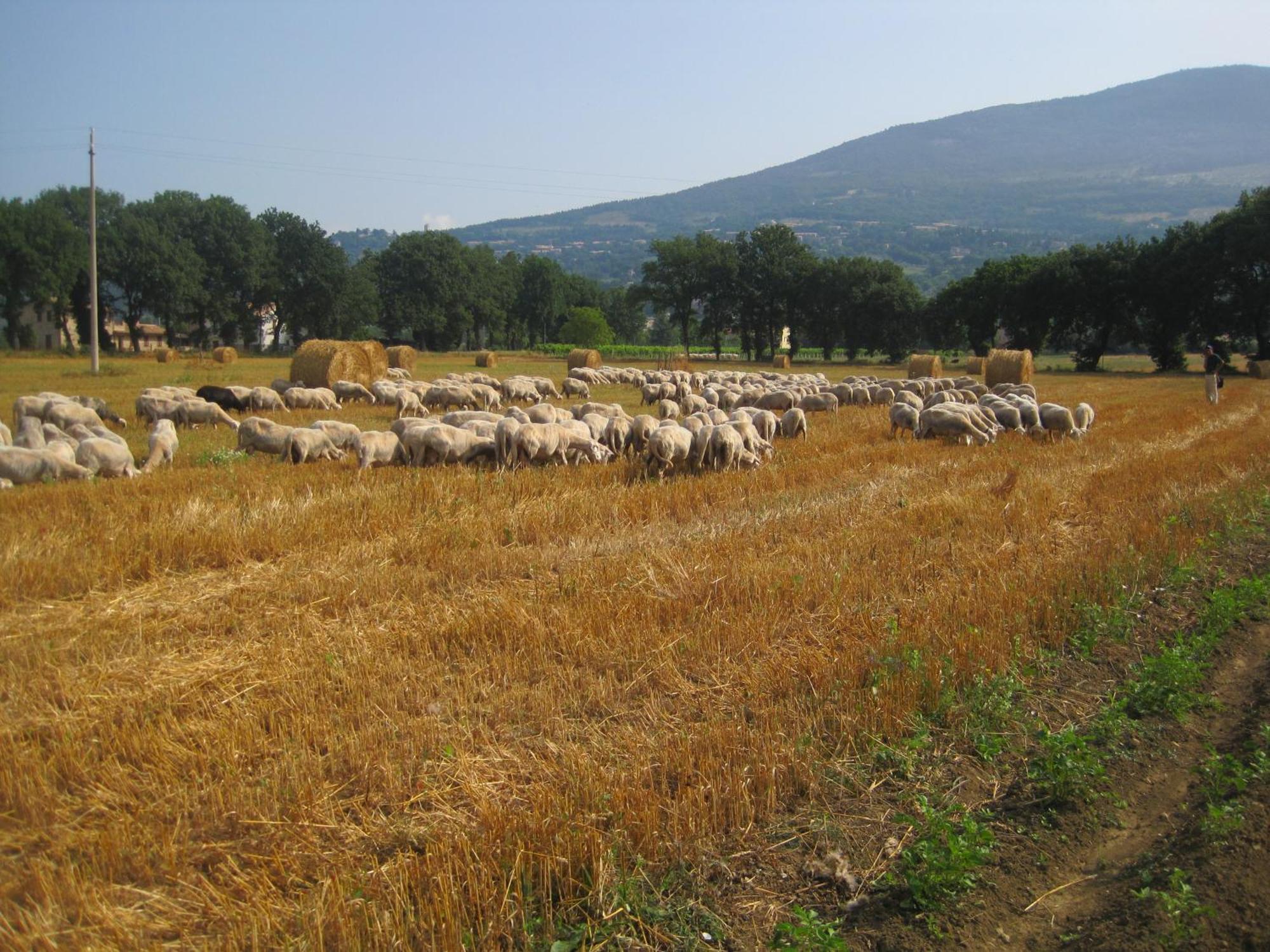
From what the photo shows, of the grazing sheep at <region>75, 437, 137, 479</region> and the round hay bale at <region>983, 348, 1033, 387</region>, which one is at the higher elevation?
the round hay bale at <region>983, 348, 1033, 387</region>

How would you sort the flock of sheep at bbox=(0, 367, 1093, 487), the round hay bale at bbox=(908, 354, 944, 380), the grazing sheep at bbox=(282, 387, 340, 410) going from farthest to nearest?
the round hay bale at bbox=(908, 354, 944, 380)
the grazing sheep at bbox=(282, 387, 340, 410)
the flock of sheep at bbox=(0, 367, 1093, 487)

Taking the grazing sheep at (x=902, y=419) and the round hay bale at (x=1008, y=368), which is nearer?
the grazing sheep at (x=902, y=419)

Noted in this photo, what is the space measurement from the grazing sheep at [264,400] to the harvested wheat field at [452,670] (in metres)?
11.8

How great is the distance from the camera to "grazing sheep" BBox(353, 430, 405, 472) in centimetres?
1369

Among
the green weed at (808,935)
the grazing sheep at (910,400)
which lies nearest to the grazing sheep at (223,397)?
the grazing sheep at (910,400)

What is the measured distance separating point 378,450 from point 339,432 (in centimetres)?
203

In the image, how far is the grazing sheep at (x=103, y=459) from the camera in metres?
12.5

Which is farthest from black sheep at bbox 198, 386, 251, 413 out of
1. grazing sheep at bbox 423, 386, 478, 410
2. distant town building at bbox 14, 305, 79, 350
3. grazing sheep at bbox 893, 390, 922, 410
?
distant town building at bbox 14, 305, 79, 350

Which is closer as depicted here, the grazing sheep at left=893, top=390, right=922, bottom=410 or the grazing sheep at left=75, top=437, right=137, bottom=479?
the grazing sheep at left=75, top=437, right=137, bottom=479

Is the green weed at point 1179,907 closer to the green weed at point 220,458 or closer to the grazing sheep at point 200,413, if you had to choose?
the green weed at point 220,458

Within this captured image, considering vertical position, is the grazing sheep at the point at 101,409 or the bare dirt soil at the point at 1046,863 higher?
the grazing sheep at the point at 101,409

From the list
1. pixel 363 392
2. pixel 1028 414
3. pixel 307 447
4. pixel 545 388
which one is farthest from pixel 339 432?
pixel 545 388

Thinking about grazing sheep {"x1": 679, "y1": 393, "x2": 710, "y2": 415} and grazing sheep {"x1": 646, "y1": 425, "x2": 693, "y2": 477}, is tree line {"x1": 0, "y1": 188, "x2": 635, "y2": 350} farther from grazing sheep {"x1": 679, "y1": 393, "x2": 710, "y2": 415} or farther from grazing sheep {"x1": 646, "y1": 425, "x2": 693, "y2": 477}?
grazing sheep {"x1": 646, "y1": 425, "x2": 693, "y2": 477}

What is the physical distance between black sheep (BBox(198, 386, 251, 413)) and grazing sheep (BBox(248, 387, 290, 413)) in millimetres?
258
